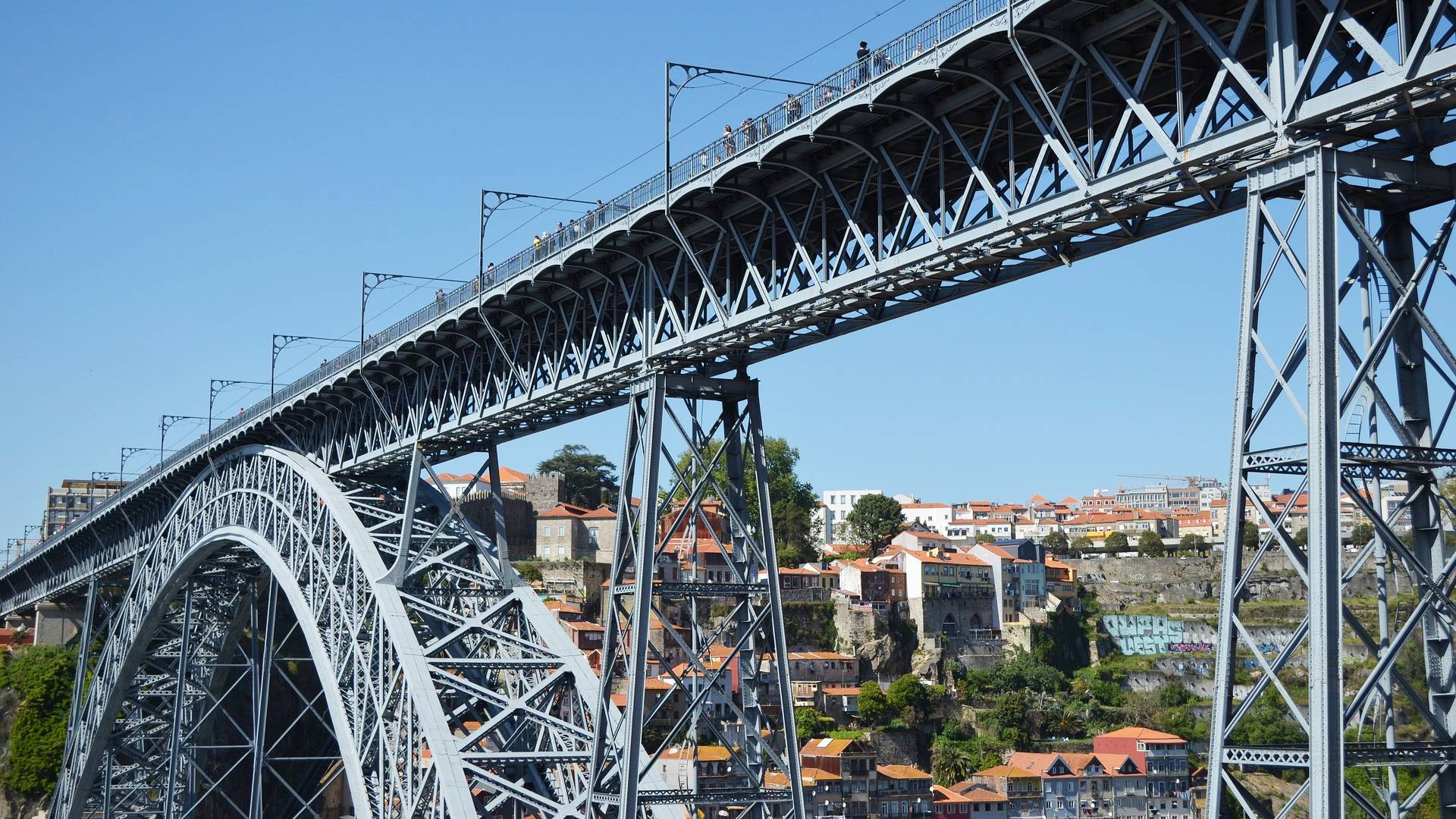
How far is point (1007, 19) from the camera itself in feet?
57.6

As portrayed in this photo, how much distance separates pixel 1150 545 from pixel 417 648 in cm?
12732

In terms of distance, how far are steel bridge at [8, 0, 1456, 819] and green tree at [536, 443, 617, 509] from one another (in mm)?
85242

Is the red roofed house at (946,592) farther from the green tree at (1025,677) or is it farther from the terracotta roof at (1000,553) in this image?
the green tree at (1025,677)

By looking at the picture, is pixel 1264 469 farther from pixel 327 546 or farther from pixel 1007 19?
pixel 327 546

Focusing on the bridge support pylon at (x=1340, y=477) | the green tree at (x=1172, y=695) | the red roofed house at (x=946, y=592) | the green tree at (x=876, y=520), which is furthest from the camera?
the green tree at (x=876, y=520)

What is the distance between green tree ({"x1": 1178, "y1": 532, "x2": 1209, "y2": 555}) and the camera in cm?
15025

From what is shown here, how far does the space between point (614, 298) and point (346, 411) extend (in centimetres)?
1678

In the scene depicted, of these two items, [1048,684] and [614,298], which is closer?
[614,298]

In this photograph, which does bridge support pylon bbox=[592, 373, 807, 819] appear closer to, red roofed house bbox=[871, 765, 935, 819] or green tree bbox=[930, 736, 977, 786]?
red roofed house bbox=[871, 765, 935, 819]

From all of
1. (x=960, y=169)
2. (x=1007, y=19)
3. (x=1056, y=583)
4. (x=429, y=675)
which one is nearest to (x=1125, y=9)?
(x=1007, y=19)

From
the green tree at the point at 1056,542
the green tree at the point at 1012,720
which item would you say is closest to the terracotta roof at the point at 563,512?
the green tree at the point at 1012,720

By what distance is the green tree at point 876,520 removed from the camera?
447 ft

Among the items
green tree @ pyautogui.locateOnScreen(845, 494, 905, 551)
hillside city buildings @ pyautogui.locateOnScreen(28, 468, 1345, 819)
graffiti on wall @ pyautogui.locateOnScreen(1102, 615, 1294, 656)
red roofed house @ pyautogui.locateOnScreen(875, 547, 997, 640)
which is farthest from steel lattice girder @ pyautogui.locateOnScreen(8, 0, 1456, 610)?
green tree @ pyautogui.locateOnScreen(845, 494, 905, 551)

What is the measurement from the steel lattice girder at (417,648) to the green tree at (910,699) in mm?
54320
